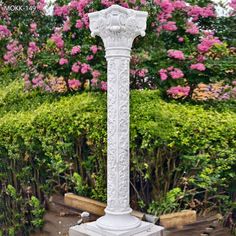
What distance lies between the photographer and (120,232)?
351 cm

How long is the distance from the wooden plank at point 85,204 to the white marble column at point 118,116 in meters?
0.57

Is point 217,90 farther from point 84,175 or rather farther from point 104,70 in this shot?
point 84,175

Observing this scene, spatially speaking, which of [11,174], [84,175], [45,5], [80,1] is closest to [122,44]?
[84,175]

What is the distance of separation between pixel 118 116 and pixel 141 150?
1.97 feet

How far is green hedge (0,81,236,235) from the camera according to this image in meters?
3.90

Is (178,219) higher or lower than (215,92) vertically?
lower

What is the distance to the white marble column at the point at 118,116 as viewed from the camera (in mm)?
3473

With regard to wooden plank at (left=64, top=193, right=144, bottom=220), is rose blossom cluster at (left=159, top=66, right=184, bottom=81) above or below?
above

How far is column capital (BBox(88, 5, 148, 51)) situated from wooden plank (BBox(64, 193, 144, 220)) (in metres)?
1.65

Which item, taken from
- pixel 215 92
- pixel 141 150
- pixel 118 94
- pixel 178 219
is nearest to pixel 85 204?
pixel 141 150

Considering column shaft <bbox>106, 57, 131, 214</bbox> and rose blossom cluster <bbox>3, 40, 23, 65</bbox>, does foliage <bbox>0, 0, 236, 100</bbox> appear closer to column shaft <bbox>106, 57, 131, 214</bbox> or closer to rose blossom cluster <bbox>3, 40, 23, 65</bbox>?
rose blossom cluster <bbox>3, 40, 23, 65</bbox>

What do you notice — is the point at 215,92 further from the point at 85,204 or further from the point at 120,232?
the point at 120,232

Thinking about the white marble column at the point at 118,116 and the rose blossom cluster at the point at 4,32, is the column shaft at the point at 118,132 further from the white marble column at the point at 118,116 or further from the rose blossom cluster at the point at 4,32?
the rose blossom cluster at the point at 4,32

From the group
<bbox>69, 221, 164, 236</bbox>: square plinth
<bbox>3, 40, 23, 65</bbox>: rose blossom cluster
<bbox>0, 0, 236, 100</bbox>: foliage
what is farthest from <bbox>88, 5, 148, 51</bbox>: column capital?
<bbox>3, 40, 23, 65</bbox>: rose blossom cluster
